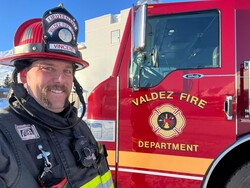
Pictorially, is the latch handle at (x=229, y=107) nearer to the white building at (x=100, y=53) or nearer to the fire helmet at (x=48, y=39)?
the fire helmet at (x=48, y=39)

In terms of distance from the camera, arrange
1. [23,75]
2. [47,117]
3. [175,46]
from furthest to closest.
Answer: [175,46] < [23,75] < [47,117]

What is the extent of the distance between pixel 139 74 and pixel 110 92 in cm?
27

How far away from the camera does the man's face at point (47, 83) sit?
4.20 feet

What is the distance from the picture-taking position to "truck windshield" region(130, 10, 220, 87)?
89.7 inches

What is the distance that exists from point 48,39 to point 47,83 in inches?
7.4

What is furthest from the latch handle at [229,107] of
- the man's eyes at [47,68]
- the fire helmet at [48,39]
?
the man's eyes at [47,68]

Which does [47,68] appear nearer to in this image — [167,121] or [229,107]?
[167,121]

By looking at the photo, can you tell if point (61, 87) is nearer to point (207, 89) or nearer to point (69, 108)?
point (69, 108)

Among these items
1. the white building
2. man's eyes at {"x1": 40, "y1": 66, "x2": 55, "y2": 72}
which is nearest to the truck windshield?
man's eyes at {"x1": 40, "y1": 66, "x2": 55, "y2": 72}

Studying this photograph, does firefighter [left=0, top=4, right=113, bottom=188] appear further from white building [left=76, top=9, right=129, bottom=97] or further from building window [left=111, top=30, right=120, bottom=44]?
white building [left=76, top=9, right=129, bottom=97]

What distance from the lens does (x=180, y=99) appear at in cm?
220

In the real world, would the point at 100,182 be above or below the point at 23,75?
below

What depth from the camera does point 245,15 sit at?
87.9 inches

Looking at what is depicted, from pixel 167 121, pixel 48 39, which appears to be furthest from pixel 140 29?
pixel 48 39
